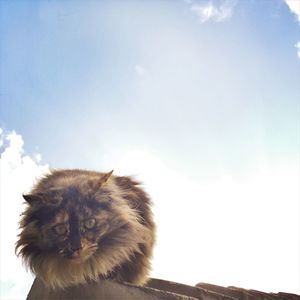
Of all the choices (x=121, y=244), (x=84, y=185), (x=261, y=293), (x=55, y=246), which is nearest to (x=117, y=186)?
(x=84, y=185)

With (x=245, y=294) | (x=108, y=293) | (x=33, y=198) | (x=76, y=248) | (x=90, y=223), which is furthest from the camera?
(x=245, y=294)

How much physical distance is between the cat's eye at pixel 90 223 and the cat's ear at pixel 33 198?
23.0 inches

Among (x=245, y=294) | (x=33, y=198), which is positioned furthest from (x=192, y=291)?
(x=33, y=198)

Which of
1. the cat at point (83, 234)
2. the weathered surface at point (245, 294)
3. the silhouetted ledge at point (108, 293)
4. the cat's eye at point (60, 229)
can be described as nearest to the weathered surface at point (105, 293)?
the silhouetted ledge at point (108, 293)

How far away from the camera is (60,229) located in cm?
352

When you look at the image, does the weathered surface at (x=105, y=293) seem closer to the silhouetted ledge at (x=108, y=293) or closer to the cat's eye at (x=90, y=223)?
the silhouetted ledge at (x=108, y=293)

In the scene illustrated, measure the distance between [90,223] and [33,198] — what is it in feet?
2.33

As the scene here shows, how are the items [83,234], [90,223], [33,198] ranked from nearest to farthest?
[83,234]
[90,223]
[33,198]

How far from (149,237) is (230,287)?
1086 millimetres

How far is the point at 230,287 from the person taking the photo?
14.3 ft

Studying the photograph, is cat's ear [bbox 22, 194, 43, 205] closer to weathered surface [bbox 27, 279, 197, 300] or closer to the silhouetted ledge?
the silhouetted ledge

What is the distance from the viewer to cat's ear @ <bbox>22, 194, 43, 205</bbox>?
12.6 ft

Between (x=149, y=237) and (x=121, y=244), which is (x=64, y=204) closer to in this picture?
(x=121, y=244)

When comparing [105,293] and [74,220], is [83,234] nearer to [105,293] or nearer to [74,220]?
[74,220]
